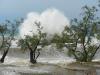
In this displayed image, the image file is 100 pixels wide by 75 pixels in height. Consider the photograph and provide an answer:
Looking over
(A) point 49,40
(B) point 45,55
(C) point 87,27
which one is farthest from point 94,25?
(B) point 45,55

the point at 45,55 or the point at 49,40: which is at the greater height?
the point at 49,40

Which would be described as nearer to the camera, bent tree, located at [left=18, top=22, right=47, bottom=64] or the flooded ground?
the flooded ground

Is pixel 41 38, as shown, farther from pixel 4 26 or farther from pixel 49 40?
pixel 4 26

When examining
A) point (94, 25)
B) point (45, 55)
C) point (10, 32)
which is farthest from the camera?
point (45, 55)

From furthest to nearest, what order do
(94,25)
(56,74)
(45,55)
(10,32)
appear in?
(45,55)
(10,32)
(94,25)
(56,74)

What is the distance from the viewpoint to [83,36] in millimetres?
49406

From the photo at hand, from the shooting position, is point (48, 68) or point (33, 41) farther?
point (33, 41)

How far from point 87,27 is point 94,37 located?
1845mm

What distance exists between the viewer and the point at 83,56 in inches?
1961

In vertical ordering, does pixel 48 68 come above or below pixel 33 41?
below

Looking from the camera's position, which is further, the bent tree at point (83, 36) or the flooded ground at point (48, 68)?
the bent tree at point (83, 36)

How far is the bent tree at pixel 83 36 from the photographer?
162 feet

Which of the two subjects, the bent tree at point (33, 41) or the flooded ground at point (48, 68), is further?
the bent tree at point (33, 41)

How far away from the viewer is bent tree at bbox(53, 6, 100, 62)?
49.5 m
